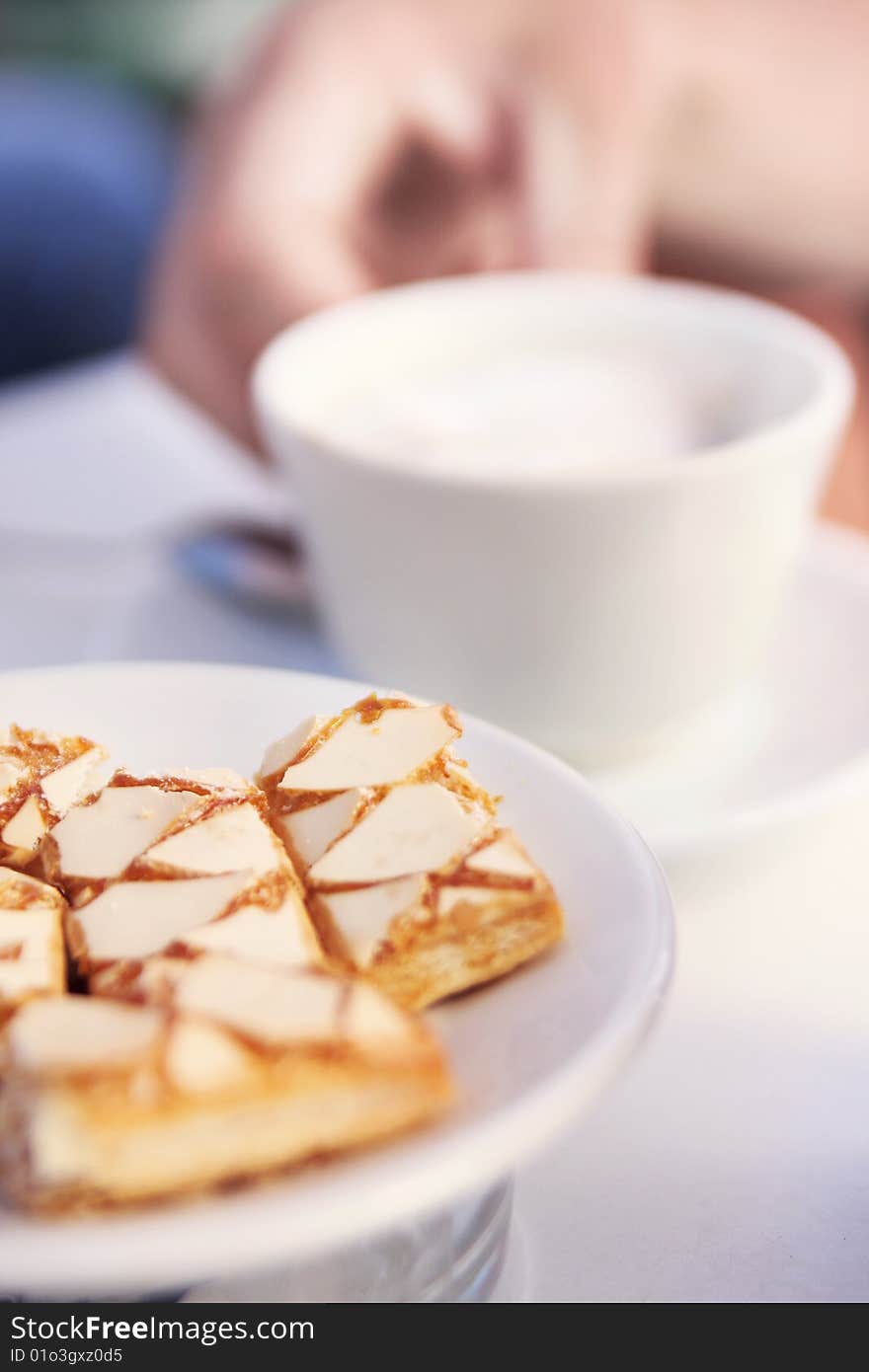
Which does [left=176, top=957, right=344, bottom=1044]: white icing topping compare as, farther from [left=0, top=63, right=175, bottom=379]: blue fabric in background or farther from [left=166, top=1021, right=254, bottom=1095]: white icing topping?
[left=0, top=63, right=175, bottom=379]: blue fabric in background

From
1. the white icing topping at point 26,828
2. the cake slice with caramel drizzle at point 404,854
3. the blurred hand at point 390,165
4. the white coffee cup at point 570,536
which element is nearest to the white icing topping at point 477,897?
the cake slice with caramel drizzle at point 404,854

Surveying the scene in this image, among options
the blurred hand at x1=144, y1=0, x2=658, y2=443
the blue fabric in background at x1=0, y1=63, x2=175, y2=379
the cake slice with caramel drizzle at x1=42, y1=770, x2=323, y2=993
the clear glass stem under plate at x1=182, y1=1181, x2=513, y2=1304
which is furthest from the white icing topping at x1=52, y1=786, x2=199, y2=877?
the blue fabric in background at x1=0, y1=63, x2=175, y2=379

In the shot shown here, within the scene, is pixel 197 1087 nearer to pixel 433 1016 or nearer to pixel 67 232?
pixel 433 1016

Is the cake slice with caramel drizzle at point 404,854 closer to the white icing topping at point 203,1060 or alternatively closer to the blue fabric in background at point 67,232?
the white icing topping at point 203,1060

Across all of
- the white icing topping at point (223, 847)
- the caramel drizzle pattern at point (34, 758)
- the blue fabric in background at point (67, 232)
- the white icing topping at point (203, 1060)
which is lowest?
the blue fabric in background at point (67, 232)

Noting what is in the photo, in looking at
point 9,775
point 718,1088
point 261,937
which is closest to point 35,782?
point 9,775
